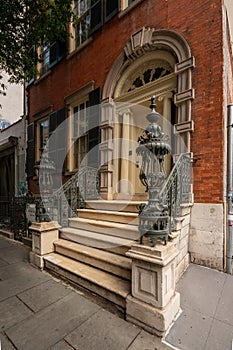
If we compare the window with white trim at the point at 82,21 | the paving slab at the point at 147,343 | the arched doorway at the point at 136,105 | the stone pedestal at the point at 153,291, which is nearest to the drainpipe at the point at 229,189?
the arched doorway at the point at 136,105

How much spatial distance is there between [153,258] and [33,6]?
258 inches

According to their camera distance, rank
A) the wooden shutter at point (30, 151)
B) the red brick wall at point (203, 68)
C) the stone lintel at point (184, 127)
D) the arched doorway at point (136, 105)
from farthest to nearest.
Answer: the wooden shutter at point (30, 151)
the arched doorway at point (136, 105)
the stone lintel at point (184, 127)
the red brick wall at point (203, 68)

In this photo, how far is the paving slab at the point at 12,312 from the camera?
2.13m

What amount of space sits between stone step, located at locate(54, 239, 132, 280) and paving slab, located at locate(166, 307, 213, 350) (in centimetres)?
74

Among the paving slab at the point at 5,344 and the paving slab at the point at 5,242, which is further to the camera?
the paving slab at the point at 5,242

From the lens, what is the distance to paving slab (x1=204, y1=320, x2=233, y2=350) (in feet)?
5.87

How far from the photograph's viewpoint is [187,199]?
3564mm

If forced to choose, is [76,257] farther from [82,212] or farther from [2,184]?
[2,184]

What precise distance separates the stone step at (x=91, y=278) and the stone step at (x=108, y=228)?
2.17 feet

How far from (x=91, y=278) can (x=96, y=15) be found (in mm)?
7174

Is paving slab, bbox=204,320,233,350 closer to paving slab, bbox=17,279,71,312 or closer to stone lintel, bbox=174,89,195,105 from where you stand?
paving slab, bbox=17,279,71,312

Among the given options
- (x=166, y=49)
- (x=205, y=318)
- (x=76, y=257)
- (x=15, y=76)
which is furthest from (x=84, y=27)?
(x=205, y=318)

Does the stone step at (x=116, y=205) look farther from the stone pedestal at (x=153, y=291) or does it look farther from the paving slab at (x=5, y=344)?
the paving slab at (x=5, y=344)

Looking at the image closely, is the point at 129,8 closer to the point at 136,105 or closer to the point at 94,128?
the point at 136,105
